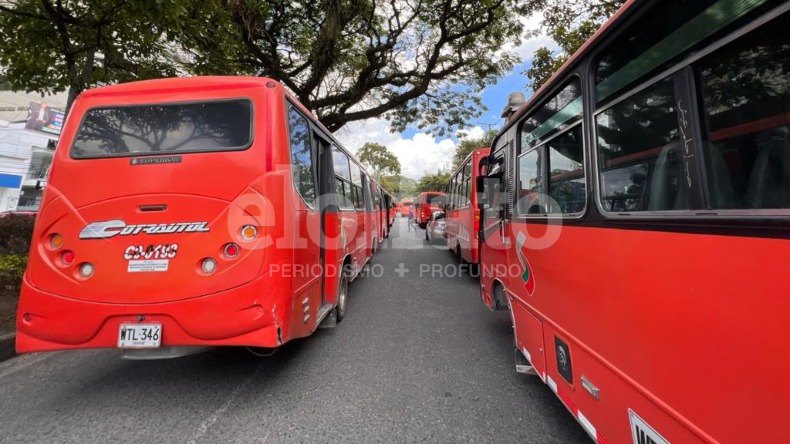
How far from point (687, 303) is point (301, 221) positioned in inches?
102

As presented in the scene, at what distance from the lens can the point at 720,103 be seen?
1243 mm

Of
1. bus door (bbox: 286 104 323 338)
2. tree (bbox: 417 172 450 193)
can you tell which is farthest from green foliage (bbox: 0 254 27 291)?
tree (bbox: 417 172 450 193)

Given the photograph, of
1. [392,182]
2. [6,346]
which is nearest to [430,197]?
[6,346]

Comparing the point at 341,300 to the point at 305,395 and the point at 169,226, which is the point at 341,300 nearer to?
the point at 305,395

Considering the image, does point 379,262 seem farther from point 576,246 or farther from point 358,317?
point 576,246

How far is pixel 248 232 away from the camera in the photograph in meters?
2.46

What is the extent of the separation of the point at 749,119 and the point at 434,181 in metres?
52.1

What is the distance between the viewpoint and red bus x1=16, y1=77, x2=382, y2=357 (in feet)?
7.84

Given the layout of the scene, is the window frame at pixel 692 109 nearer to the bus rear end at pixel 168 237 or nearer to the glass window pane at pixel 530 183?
the glass window pane at pixel 530 183

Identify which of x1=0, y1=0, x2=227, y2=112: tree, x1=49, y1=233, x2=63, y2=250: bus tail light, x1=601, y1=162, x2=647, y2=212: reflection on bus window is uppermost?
x1=0, y1=0, x2=227, y2=112: tree

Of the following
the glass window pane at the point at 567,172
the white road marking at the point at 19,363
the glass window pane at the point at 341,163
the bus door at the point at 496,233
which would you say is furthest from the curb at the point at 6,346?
the glass window pane at the point at 567,172

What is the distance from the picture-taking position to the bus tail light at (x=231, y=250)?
96.0 inches

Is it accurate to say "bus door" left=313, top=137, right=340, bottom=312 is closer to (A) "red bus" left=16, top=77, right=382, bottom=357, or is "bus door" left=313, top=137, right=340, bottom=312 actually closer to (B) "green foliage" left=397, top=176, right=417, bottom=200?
(A) "red bus" left=16, top=77, right=382, bottom=357

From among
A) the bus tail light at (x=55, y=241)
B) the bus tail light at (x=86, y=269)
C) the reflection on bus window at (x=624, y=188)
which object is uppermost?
the reflection on bus window at (x=624, y=188)
